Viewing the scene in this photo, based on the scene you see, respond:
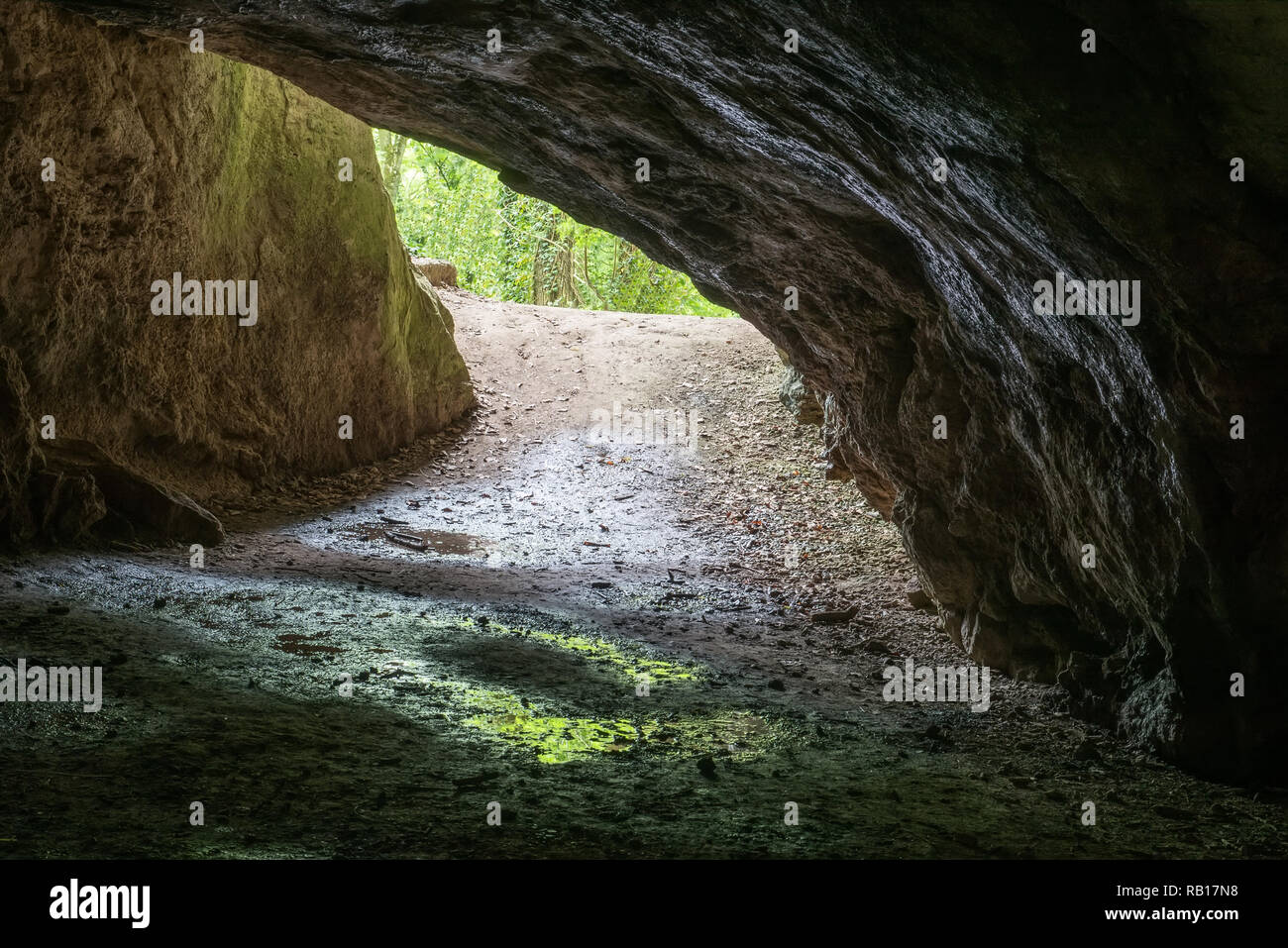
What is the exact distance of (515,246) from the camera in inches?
1049

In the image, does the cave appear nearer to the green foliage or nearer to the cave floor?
the cave floor

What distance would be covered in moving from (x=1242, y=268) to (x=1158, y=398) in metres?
0.97

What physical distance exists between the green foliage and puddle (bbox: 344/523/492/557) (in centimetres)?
1306

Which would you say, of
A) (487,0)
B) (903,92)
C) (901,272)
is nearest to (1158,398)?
(903,92)

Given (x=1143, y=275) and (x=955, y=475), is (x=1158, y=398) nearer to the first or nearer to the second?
(x=1143, y=275)

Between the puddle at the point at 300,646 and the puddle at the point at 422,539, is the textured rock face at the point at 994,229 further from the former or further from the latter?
the puddle at the point at 422,539

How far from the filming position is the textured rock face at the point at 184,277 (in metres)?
9.57

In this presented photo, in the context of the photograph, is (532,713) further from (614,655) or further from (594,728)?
(614,655)

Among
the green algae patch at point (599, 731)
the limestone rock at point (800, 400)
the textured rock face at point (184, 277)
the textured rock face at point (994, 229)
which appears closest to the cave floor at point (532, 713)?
the green algae patch at point (599, 731)

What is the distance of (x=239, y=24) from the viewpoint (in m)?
7.87

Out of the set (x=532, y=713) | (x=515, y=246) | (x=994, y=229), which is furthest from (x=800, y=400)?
(x=515, y=246)

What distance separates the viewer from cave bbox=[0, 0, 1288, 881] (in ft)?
14.7

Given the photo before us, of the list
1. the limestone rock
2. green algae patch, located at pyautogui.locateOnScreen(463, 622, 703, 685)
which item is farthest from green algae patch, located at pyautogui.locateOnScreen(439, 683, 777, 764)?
the limestone rock

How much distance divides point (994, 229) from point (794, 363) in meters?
5.27
